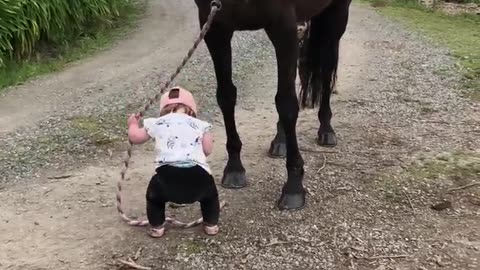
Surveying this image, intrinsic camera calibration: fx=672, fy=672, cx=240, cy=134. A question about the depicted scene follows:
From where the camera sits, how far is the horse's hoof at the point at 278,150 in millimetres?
4492

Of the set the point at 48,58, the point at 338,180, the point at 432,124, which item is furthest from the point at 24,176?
the point at 48,58

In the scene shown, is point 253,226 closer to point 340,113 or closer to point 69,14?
point 340,113

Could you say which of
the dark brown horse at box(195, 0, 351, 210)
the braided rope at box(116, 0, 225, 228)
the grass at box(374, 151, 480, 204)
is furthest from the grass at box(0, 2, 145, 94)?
the grass at box(374, 151, 480, 204)

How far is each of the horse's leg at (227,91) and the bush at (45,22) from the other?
3.64 metres

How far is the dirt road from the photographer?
3260mm

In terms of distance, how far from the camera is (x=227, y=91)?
12.9ft

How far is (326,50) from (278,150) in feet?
2.49

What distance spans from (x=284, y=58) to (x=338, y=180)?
0.97 metres

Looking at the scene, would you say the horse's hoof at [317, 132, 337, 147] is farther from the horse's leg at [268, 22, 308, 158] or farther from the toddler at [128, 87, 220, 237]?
the toddler at [128, 87, 220, 237]

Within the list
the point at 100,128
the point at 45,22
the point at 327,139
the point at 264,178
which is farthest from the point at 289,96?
the point at 45,22

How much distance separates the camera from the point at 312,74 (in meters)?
4.68

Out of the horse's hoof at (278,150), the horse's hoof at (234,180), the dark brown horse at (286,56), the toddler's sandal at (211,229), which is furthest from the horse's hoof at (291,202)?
the horse's hoof at (278,150)

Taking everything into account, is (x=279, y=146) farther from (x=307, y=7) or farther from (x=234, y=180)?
(x=307, y=7)

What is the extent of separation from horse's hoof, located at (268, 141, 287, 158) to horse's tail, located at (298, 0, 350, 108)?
0.46 meters
